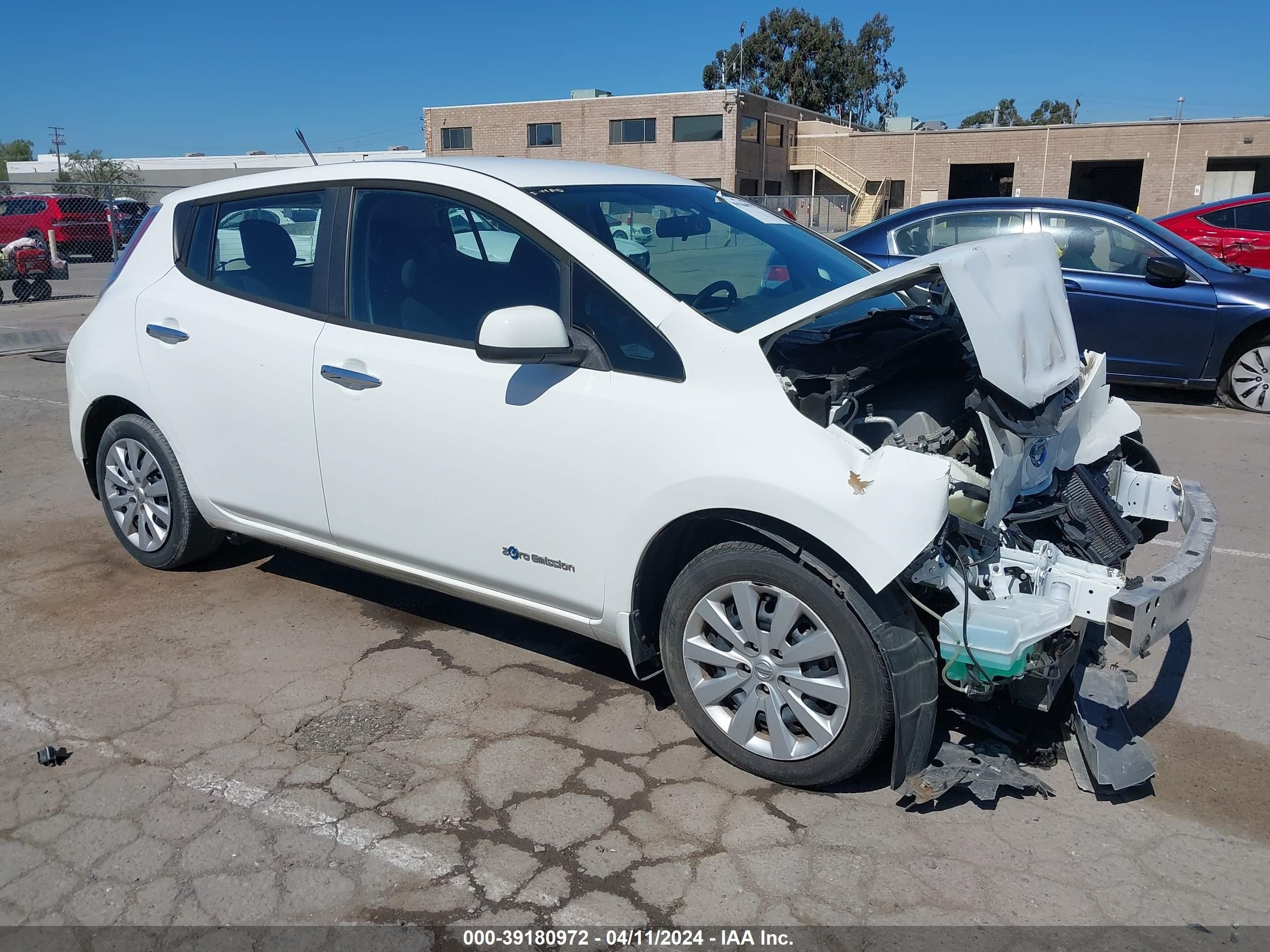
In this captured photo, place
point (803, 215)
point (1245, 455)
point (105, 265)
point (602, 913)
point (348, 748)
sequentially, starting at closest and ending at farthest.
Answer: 1. point (602, 913)
2. point (348, 748)
3. point (1245, 455)
4. point (105, 265)
5. point (803, 215)

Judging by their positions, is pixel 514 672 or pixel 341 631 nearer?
pixel 514 672

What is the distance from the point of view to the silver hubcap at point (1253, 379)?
8.25 metres

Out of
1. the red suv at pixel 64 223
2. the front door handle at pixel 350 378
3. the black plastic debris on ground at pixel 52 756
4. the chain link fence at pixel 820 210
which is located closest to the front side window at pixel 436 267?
the front door handle at pixel 350 378

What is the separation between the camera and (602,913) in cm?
265

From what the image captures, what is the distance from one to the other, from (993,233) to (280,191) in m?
6.35

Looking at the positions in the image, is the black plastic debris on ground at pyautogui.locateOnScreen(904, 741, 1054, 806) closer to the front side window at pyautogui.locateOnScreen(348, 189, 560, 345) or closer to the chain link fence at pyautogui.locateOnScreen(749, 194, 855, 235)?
the front side window at pyautogui.locateOnScreen(348, 189, 560, 345)

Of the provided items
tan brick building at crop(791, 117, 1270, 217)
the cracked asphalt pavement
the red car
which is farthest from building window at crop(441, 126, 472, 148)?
the cracked asphalt pavement

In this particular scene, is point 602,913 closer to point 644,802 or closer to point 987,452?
point 644,802

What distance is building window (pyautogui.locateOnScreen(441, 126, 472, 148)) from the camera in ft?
190

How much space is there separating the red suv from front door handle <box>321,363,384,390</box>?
21820 mm

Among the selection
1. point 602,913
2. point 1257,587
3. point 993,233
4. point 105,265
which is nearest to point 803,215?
point 105,265

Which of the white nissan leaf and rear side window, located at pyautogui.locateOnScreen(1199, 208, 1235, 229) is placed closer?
the white nissan leaf

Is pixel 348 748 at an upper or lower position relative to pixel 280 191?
lower

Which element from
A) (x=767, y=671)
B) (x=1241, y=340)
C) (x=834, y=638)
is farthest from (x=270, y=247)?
(x=1241, y=340)
